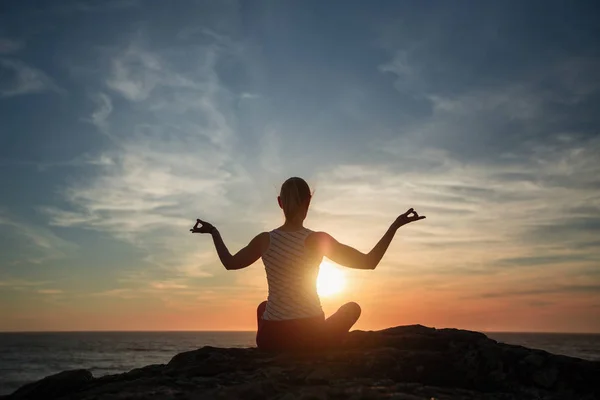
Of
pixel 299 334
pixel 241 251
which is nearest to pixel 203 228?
pixel 241 251

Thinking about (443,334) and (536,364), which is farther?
(443,334)

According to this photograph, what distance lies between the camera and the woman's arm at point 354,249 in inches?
220

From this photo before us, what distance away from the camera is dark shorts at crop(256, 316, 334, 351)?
19.2 ft

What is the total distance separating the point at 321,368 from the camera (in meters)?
5.06

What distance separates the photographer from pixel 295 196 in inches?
231

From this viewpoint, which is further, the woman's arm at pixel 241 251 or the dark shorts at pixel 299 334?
the woman's arm at pixel 241 251

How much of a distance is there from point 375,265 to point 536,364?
1.92 metres

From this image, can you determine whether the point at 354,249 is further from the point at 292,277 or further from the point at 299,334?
the point at 299,334

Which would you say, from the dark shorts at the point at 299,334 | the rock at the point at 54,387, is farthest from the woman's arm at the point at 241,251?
the rock at the point at 54,387

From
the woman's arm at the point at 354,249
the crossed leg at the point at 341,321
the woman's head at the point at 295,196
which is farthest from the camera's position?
the crossed leg at the point at 341,321

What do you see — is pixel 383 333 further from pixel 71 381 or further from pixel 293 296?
pixel 71 381

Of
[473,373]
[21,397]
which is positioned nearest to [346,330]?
[473,373]

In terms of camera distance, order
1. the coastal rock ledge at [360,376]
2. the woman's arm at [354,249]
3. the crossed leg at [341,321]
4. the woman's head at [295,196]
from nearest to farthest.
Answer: the coastal rock ledge at [360,376], the woman's arm at [354,249], the woman's head at [295,196], the crossed leg at [341,321]

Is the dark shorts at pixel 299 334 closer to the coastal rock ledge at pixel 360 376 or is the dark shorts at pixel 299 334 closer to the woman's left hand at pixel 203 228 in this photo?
the coastal rock ledge at pixel 360 376
